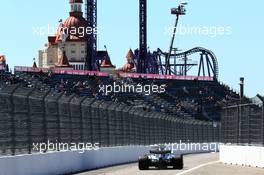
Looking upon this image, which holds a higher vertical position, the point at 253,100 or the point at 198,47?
the point at 198,47

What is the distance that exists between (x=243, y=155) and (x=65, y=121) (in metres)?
9.48

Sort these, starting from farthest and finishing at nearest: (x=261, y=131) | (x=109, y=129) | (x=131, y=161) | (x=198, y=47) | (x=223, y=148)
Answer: (x=198, y=47) < (x=131, y=161) < (x=223, y=148) < (x=109, y=129) < (x=261, y=131)

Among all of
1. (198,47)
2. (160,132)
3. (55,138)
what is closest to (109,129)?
(55,138)

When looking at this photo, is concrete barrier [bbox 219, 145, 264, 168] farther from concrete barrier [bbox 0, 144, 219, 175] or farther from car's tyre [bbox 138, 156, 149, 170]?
concrete barrier [bbox 0, 144, 219, 175]

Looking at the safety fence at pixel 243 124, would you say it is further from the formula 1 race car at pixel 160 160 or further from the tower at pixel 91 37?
the tower at pixel 91 37

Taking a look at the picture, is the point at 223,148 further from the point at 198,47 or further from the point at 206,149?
the point at 198,47

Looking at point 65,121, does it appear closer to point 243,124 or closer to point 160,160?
point 160,160

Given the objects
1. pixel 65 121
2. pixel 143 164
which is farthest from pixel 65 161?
pixel 143 164

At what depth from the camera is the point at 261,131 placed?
32.0 meters

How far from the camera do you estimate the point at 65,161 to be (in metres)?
29.7

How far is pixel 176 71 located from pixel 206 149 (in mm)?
107306

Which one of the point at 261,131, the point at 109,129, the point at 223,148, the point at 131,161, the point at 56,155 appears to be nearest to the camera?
the point at 56,155

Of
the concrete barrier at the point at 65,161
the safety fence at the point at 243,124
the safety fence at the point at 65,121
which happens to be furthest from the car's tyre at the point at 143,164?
the safety fence at the point at 243,124

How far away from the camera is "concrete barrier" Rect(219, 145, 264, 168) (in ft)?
109
